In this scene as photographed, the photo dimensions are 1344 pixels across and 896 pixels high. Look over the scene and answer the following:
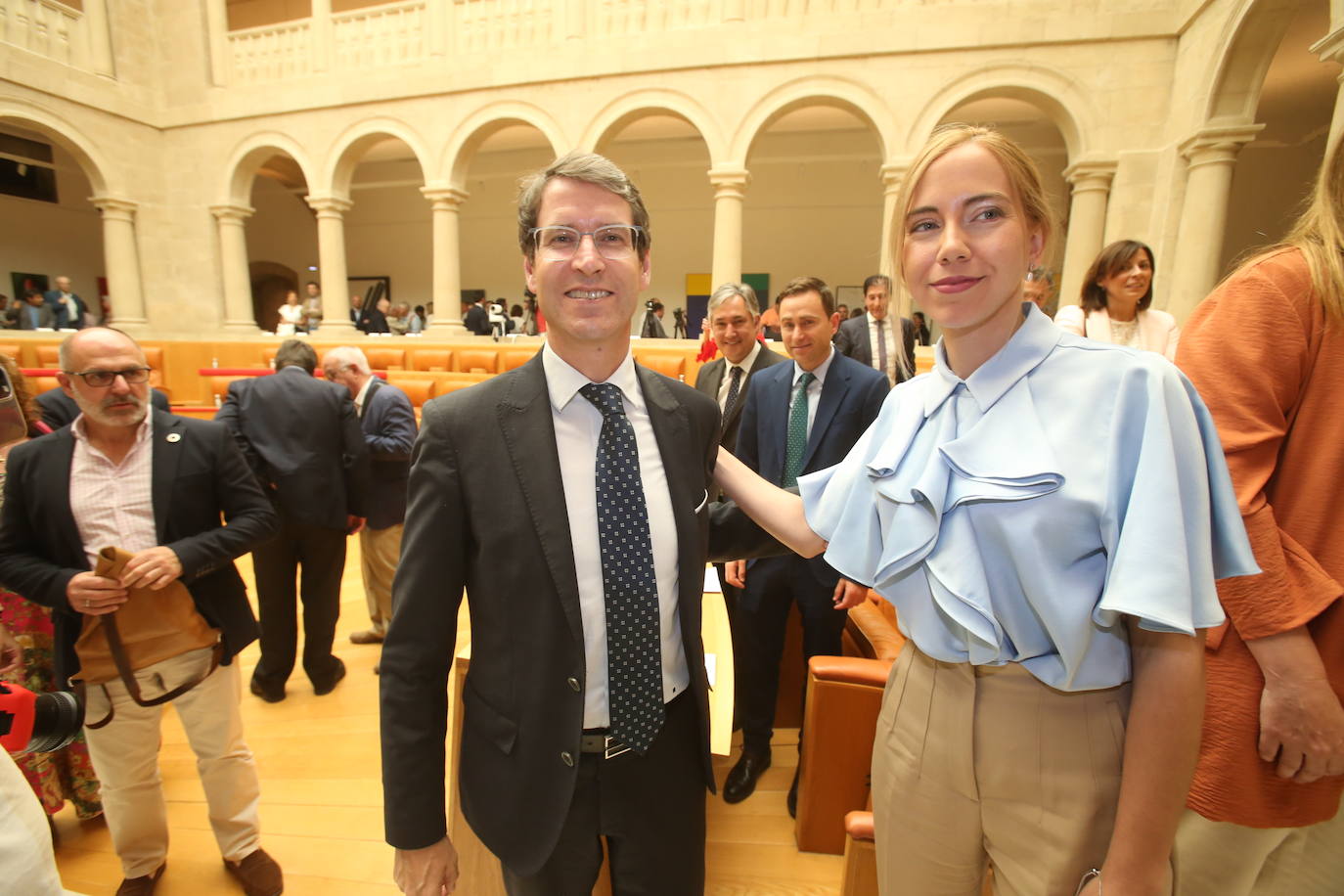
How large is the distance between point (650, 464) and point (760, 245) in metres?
15.4

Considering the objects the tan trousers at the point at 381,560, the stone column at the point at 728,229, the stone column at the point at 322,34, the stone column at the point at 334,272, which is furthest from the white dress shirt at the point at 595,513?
the stone column at the point at 322,34

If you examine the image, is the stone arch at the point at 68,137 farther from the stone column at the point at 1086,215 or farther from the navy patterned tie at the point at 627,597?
the stone column at the point at 1086,215

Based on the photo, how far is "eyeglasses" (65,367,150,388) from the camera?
180 cm

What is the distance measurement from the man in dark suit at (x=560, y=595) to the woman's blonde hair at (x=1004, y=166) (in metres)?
0.50

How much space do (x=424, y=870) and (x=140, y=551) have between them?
1.62 meters

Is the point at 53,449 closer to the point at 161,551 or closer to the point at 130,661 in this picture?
the point at 161,551

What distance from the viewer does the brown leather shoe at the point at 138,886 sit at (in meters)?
2.05

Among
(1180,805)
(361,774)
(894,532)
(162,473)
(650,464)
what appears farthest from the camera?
(361,774)

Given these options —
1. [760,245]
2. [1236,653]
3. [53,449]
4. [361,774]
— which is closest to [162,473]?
[53,449]

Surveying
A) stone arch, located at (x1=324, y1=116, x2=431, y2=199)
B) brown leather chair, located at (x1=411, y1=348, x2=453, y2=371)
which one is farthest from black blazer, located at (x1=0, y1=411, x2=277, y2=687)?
stone arch, located at (x1=324, y1=116, x2=431, y2=199)

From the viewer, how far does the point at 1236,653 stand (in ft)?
3.33

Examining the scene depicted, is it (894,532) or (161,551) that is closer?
(894,532)

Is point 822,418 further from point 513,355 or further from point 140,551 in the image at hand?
point 513,355

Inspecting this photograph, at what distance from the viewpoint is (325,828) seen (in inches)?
96.5
